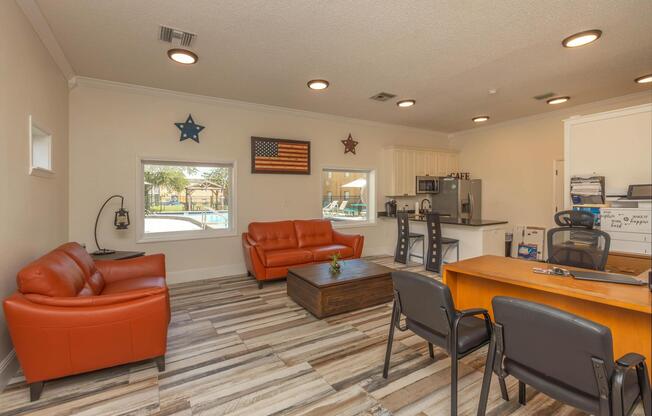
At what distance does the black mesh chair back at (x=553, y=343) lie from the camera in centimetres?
Result: 118

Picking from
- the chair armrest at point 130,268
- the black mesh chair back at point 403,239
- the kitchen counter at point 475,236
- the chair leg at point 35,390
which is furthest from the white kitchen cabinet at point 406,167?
the chair leg at point 35,390

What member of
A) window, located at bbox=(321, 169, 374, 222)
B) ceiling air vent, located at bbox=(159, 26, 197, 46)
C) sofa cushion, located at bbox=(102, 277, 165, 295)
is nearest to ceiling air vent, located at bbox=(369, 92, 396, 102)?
window, located at bbox=(321, 169, 374, 222)

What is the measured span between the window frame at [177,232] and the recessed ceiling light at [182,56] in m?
1.66

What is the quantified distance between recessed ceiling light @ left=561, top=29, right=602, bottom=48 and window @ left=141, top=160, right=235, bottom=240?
458cm

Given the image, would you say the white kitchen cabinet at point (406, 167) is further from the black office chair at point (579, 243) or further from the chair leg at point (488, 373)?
the chair leg at point (488, 373)

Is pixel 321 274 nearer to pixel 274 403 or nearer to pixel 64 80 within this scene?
pixel 274 403

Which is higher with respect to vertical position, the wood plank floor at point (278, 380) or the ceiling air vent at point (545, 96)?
the ceiling air vent at point (545, 96)

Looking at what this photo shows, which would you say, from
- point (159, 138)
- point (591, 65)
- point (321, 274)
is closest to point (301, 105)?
point (159, 138)

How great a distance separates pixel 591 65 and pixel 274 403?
15.9 ft

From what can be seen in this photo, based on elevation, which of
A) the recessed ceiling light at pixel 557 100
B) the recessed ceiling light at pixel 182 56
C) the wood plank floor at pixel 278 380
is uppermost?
the recessed ceiling light at pixel 557 100

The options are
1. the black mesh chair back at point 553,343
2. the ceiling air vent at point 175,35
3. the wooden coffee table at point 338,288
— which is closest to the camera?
the black mesh chair back at point 553,343

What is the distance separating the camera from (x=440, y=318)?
5.91 feet

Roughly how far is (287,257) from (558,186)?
16.7 ft

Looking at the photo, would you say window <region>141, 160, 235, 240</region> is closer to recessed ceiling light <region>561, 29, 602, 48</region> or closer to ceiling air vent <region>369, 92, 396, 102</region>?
ceiling air vent <region>369, 92, 396, 102</region>
